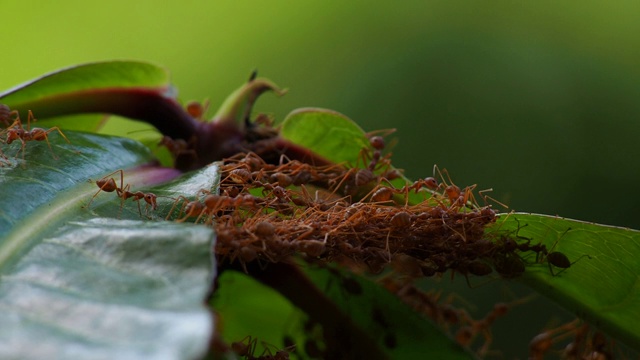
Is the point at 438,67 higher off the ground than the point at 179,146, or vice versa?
the point at 179,146

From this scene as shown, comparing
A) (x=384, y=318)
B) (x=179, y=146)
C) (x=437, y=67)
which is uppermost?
(x=179, y=146)

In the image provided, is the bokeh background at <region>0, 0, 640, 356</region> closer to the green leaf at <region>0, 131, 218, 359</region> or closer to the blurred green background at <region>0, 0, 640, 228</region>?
the blurred green background at <region>0, 0, 640, 228</region>

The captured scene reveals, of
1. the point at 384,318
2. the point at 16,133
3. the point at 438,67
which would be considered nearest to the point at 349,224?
the point at 384,318

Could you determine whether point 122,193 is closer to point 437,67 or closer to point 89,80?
point 89,80

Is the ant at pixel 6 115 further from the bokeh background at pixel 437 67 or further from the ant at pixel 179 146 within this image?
the bokeh background at pixel 437 67

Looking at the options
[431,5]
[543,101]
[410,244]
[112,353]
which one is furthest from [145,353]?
[431,5]

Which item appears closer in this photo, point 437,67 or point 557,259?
point 557,259

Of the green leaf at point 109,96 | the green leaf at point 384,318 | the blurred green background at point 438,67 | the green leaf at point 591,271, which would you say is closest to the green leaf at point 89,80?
the green leaf at point 109,96

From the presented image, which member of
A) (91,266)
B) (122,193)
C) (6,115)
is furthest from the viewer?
(6,115)
